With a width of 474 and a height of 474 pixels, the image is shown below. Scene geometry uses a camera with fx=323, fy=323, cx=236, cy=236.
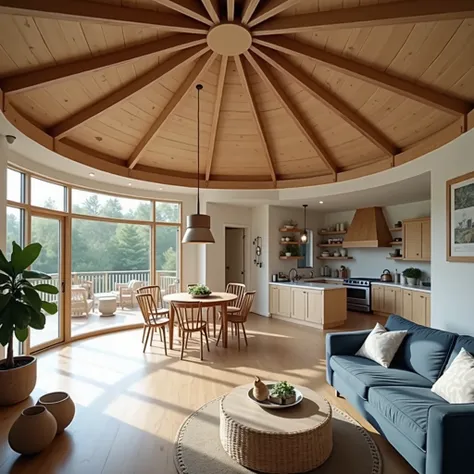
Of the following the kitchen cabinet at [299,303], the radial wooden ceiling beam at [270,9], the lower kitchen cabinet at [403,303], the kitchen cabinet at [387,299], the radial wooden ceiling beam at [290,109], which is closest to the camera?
the radial wooden ceiling beam at [270,9]

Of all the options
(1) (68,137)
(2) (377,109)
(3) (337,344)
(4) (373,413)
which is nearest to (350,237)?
(2) (377,109)

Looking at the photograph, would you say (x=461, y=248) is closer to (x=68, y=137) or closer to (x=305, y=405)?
(x=305, y=405)

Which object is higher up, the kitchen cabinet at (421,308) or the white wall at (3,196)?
the white wall at (3,196)

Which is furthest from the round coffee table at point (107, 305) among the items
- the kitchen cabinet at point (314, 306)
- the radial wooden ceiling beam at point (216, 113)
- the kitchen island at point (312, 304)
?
the kitchen cabinet at point (314, 306)

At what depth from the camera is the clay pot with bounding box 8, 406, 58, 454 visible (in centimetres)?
245

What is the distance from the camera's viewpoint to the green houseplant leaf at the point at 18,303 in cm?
313

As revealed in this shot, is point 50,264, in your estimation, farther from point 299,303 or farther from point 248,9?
point 299,303

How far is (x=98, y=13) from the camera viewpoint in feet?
8.13

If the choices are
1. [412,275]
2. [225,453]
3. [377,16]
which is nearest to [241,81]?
[377,16]

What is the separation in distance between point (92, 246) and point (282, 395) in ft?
15.6

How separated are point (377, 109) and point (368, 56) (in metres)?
1.18

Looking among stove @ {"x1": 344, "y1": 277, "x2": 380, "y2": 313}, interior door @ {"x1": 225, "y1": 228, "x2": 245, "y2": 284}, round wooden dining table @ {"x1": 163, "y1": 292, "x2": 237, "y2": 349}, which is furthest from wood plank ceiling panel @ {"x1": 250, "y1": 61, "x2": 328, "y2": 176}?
stove @ {"x1": 344, "y1": 277, "x2": 380, "y2": 313}

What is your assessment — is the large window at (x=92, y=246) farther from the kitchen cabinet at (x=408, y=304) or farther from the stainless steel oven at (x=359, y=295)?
the kitchen cabinet at (x=408, y=304)

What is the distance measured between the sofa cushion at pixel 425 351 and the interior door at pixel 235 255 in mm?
5219
